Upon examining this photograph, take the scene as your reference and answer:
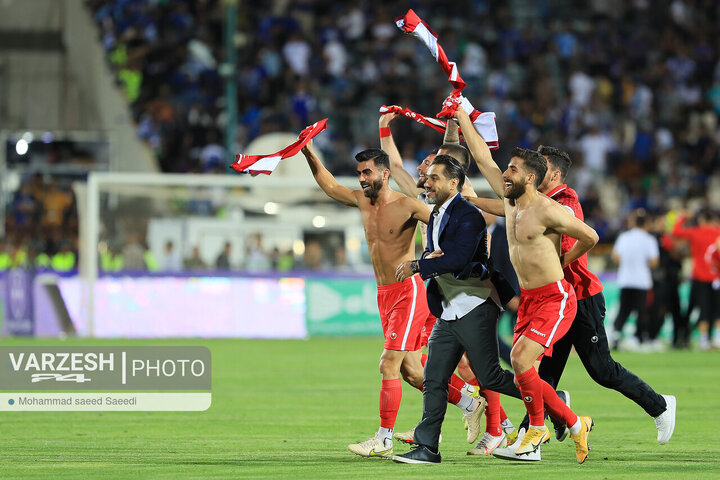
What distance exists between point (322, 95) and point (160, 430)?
20.8 meters

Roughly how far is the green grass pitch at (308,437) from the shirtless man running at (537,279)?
328 millimetres

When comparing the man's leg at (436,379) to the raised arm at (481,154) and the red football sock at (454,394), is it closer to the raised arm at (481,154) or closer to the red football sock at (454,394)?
the red football sock at (454,394)

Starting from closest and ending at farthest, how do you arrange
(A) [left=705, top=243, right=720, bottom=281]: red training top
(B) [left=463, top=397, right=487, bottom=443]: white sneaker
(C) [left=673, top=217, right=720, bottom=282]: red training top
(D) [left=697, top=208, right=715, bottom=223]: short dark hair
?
(B) [left=463, top=397, right=487, bottom=443]: white sneaker → (A) [left=705, top=243, right=720, bottom=281]: red training top → (C) [left=673, top=217, right=720, bottom=282]: red training top → (D) [left=697, top=208, right=715, bottom=223]: short dark hair

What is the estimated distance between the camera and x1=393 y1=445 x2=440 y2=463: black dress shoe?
8.98m

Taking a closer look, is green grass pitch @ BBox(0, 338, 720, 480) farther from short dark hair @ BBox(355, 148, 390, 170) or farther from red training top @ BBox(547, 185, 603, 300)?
short dark hair @ BBox(355, 148, 390, 170)

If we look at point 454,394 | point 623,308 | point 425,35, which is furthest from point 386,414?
point 623,308

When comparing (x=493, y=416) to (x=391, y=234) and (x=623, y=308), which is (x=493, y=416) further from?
(x=623, y=308)

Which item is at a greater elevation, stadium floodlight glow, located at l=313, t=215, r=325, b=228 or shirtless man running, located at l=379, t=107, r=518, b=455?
stadium floodlight glow, located at l=313, t=215, r=325, b=228

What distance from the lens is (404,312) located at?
31.9ft

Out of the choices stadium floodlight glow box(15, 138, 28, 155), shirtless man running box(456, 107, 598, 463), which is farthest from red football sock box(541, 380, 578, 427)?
stadium floodlight glow box(15, 138, 28, 155)

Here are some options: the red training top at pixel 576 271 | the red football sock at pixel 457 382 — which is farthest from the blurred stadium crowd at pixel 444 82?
the red training top at pixel 576 271

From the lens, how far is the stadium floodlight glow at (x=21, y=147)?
2856cm

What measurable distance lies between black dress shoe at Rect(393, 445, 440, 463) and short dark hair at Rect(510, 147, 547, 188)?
205 centimetres

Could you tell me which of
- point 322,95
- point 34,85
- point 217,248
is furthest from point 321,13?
point 217,248
